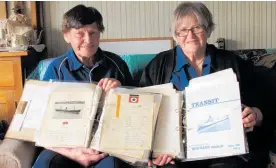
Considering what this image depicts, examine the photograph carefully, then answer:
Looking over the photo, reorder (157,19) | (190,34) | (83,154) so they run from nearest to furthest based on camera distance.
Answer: (83,154) < (190,34) < (157,19)

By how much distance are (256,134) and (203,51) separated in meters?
0.41

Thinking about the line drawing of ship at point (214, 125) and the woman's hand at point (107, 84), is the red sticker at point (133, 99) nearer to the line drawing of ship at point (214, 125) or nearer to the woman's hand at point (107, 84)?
the woman's hand at point (107, 84)

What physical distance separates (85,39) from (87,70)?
0.15 m

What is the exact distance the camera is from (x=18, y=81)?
6.19 ft

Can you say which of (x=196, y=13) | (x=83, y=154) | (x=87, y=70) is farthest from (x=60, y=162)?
(x=196, y=13)

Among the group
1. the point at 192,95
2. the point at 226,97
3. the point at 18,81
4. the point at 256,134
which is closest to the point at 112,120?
the point at 192,95

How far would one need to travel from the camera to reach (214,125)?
3.39 ft

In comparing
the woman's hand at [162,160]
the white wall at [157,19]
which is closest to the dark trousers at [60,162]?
the woman's hand at [162,160]

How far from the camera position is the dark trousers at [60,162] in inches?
43.8

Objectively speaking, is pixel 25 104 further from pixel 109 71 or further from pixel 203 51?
pixel 203 51

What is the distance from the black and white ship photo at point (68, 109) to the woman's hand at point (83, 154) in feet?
0.39

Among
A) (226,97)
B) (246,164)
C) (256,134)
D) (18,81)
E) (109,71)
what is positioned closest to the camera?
(226,97)

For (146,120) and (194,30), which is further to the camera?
(194,30)

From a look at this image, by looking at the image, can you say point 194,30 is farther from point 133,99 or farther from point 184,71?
point 133,99
